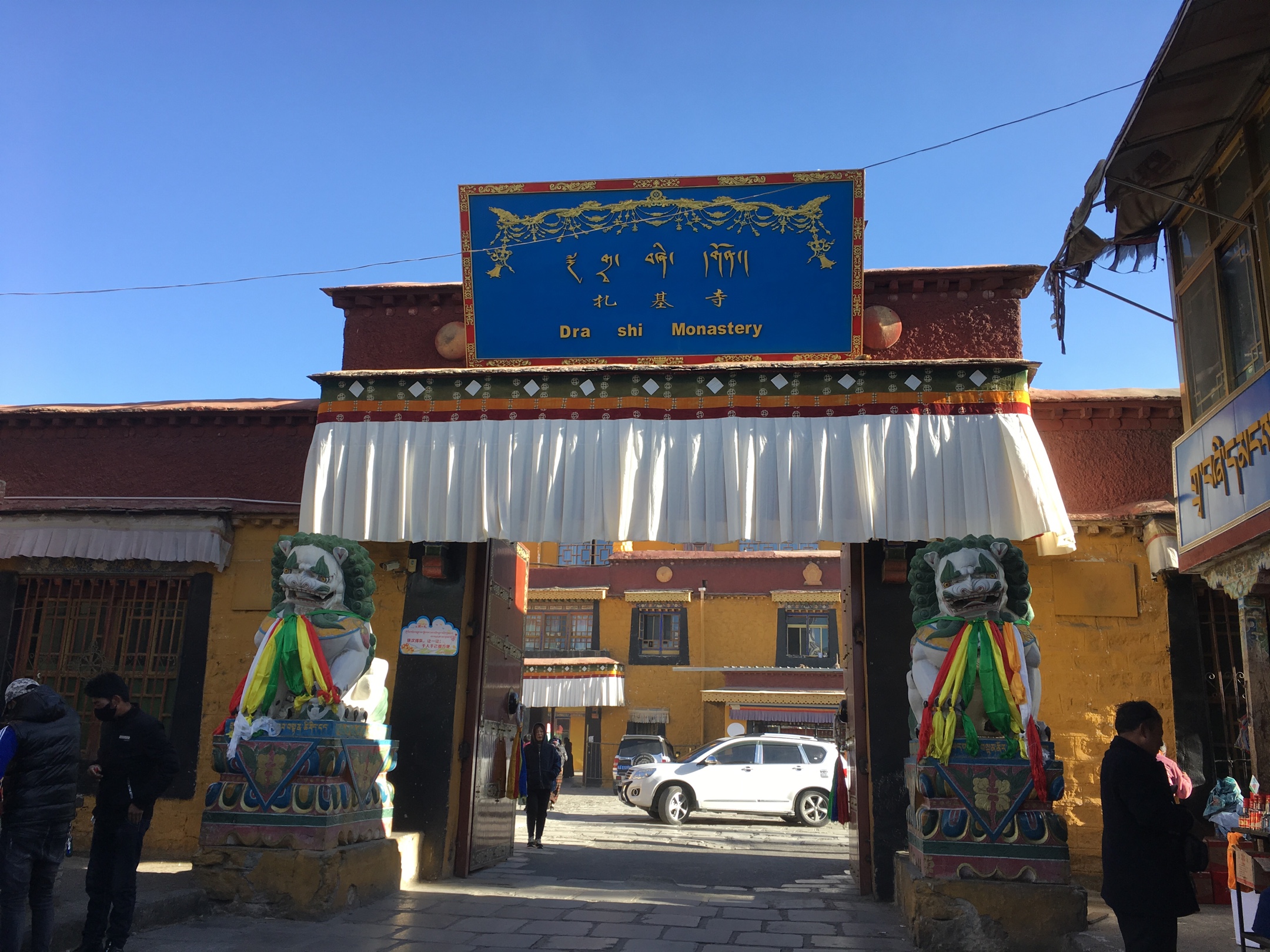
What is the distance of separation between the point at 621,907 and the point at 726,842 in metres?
6.17

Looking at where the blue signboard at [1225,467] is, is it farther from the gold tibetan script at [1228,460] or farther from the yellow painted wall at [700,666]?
the yellow painted wall at [700,666]

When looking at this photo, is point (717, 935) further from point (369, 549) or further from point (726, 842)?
point (726, 842)

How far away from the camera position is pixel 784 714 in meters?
26.6

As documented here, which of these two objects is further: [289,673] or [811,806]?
[811,806]

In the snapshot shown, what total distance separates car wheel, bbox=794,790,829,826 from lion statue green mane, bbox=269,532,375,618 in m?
10.5

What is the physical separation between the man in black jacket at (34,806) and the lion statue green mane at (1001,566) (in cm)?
550

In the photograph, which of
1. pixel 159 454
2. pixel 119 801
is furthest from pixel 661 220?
pixel 119 801

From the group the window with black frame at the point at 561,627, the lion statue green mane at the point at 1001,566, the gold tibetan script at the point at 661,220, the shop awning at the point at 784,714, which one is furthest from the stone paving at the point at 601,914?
the window with black frame at the point at 561,627

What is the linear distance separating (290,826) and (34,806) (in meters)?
2.41

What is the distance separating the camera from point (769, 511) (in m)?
8.53

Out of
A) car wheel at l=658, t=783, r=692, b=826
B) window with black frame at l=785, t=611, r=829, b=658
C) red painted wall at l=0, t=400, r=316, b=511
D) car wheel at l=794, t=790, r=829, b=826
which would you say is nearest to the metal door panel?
red painted wall at l=0, t=400, r=316, b=511

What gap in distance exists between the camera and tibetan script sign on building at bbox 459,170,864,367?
9.34m

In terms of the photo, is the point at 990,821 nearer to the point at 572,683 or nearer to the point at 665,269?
the point at 665,269

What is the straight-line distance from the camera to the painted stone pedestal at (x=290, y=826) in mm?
6875
